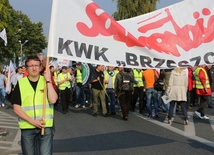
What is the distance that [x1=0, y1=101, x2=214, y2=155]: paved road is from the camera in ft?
24.2

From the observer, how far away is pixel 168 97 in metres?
10.6

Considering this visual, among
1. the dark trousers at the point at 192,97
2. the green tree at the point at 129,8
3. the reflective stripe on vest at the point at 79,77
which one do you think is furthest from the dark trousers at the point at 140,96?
the green tree at the point at 129,8

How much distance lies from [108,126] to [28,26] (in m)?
83.8

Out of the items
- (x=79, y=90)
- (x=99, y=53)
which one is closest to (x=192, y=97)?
(x=79, y=90)

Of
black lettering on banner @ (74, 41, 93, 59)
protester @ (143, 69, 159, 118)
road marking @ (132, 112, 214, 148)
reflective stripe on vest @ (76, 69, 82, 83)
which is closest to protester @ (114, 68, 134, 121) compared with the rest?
protester @ (143, 69, 159, 118)

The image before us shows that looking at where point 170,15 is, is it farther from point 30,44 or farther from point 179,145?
point 30,44

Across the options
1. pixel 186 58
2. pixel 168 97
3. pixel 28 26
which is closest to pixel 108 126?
pixel 168 97

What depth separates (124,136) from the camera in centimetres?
879

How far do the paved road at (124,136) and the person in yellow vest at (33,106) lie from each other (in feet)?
8.53

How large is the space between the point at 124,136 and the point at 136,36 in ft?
13.0

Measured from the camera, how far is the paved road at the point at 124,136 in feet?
24.2

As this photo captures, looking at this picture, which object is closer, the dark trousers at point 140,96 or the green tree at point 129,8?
the dark trousers at point 140,96

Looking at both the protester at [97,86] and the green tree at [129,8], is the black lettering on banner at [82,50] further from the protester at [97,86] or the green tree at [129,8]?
the green tree at [129,8]

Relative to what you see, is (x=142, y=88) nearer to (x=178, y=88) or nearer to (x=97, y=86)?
(x=97, y=86)
